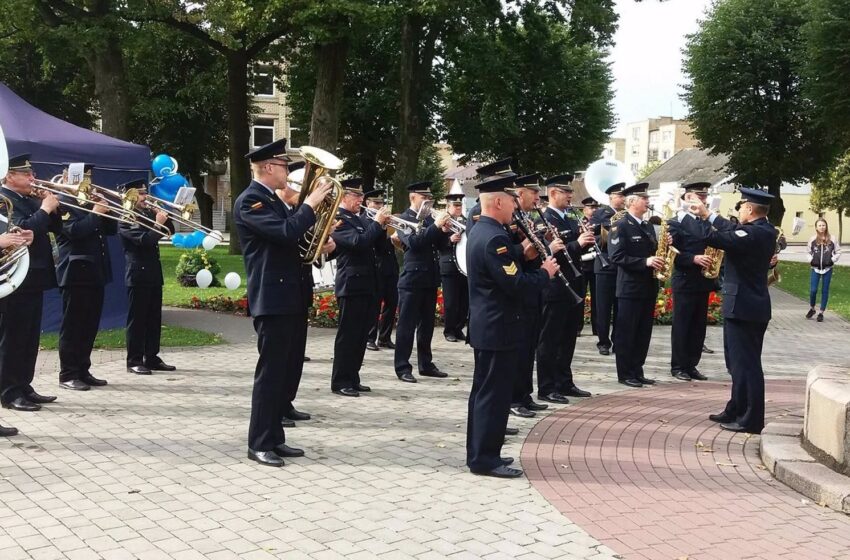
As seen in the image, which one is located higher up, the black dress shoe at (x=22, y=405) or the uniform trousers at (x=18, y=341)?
the uniform trousers at (x=18, y=341)

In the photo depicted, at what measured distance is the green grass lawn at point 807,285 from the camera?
1962 cm

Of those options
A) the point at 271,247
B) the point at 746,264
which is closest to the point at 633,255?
the point at 746,264

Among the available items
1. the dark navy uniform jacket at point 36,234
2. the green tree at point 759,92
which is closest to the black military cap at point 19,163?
the dark navy uniform jacket at point 36,234

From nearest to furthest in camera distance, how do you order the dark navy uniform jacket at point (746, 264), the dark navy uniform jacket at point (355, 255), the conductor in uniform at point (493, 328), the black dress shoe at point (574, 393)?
the conductor in uniform at point (493, 328), the dark navy uniform jacket at point (746, 264), the dark navy uniform jacket at point (355, 255), the black dress shoe at point (574, 393)

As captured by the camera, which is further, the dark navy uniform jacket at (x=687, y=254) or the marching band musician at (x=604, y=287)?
the marching band musician at (x=604, y=287)

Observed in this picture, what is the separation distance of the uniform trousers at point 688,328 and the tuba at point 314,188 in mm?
5241

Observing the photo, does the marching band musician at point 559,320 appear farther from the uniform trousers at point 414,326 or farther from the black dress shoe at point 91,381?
the black dress shoe at point 91,381

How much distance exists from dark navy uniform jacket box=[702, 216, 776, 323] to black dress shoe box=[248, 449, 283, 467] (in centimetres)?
411

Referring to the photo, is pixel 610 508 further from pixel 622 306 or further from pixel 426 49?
pixel 426 49

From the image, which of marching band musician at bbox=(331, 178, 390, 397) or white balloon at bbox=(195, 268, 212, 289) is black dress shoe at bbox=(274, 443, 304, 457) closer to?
marching band musician at bbox=(331, 178, 390, 397)

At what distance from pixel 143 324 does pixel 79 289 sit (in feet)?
3.42

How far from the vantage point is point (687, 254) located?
9875mm

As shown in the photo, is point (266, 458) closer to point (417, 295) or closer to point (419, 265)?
point (417, 295)

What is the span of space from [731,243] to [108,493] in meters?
5.35
